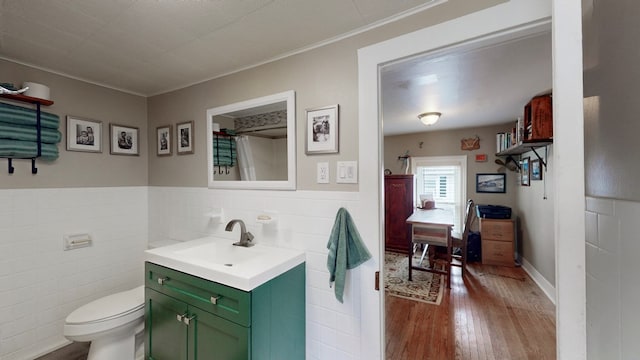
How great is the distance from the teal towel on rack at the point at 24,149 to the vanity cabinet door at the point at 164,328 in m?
1.33

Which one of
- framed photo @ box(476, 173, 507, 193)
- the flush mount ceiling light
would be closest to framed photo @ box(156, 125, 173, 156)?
the flush mount ceiling light

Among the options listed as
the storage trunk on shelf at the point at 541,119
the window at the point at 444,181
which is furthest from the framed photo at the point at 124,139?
the window at the point at 444,181

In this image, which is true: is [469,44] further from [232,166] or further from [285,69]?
[232,166]

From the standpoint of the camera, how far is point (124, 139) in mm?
2275

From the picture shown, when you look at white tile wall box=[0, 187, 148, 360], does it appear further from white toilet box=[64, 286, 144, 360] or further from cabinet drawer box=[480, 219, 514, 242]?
cabinet drawer box=[480, 219, 514, 242]

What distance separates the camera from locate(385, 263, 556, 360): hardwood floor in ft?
6.31

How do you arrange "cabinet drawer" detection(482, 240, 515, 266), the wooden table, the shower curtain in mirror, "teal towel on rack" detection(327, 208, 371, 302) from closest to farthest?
"teal towel on rack" detection(327, 208, 371, 302), the shower curtain in mirror, the wooden table, "cabinet drawer" detection(482, 240, 515, 266)

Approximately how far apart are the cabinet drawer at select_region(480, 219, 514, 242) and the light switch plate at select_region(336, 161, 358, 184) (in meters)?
3.49

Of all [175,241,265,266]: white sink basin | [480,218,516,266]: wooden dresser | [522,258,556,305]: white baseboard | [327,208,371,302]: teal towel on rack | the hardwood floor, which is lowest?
the hardwood floor

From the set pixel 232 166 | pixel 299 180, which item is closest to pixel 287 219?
pixel 299 180

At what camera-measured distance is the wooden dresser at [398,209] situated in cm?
421

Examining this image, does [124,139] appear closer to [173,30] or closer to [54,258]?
[54,258]

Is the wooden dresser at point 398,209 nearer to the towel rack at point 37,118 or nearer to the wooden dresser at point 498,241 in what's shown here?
the wooden dresser at point 498,241

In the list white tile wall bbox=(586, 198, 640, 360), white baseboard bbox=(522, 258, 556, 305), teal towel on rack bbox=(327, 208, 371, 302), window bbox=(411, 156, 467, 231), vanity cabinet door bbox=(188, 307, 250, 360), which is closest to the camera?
white tile wall bbox=(586, 198, 640, 360)
